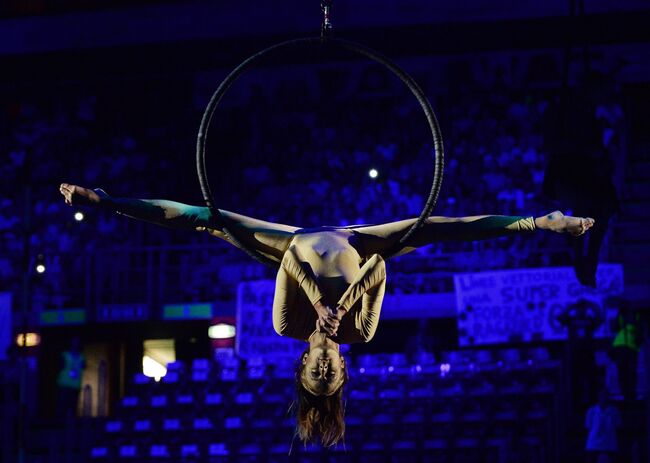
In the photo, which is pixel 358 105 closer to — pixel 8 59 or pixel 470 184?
pixel 470 184

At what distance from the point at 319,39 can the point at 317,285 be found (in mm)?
1154

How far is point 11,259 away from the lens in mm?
12609

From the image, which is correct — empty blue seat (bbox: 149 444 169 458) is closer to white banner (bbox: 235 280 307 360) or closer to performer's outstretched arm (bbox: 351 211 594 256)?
white banner (bbox: 235 280 307 360)

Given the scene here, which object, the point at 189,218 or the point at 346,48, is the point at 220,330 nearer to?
the point at 189,218

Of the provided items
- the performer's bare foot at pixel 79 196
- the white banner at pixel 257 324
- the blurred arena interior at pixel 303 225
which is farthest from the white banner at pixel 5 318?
the performer's bare foot at pixel 79 196

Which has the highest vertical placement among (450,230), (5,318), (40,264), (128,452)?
(40,264)

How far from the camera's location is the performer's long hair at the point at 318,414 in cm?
481

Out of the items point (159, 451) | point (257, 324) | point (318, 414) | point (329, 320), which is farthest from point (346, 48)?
point (257, 324)

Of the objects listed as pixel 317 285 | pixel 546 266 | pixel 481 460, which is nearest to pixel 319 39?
pixel 317 285

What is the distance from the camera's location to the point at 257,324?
36.5 feet

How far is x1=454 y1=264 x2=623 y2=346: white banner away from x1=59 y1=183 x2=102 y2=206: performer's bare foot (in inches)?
258

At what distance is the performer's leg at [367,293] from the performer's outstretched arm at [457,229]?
0.96ft

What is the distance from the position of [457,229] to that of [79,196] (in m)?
1.82

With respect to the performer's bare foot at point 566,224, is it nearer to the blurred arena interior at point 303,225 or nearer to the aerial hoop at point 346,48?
the aerial hoop at point 346,48
